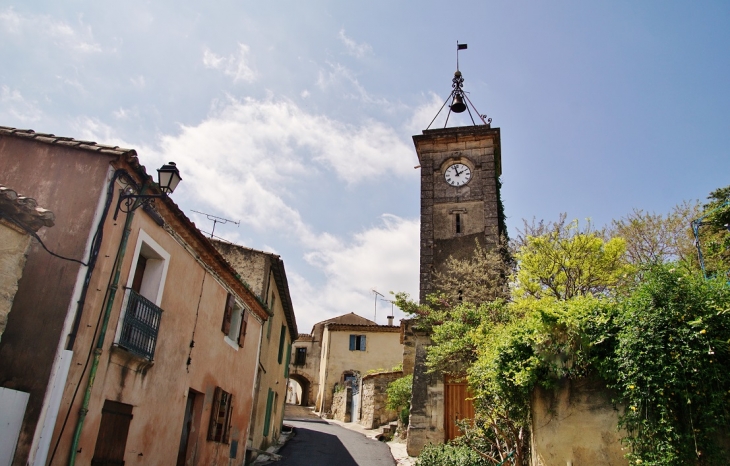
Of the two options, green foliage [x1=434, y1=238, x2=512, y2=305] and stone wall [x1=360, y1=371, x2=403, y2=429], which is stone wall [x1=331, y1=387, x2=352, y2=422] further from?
green foliage [x1=434, y1=238, x2=512, y2=305]

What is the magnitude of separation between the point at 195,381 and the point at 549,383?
6.61 m

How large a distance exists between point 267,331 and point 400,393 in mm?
8454

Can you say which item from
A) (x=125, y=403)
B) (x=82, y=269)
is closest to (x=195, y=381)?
(x=125, y=403)

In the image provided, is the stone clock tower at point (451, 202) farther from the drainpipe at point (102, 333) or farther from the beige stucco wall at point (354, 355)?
the beige stucco wall at point (354, 355)

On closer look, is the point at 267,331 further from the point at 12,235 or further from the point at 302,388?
the point at 302,388

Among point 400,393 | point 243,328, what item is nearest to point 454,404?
point 400,393

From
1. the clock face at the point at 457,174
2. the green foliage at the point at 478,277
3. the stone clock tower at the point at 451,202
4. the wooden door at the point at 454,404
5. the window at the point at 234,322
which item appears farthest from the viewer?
the clock face at the point at 457,174

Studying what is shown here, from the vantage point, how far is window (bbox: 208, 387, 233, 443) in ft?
37.0

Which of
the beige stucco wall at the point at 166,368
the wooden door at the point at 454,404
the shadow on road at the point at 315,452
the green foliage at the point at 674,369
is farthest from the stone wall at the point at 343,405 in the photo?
the green foliage at the point at 674,369

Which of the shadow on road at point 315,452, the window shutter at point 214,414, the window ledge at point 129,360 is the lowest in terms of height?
the shadow on road at point 315,452

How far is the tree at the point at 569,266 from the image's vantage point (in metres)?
15.9

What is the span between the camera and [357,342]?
3744 centimetres

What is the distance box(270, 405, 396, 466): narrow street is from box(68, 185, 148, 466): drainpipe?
9.27 meters

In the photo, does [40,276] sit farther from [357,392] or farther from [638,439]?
[357,392]
